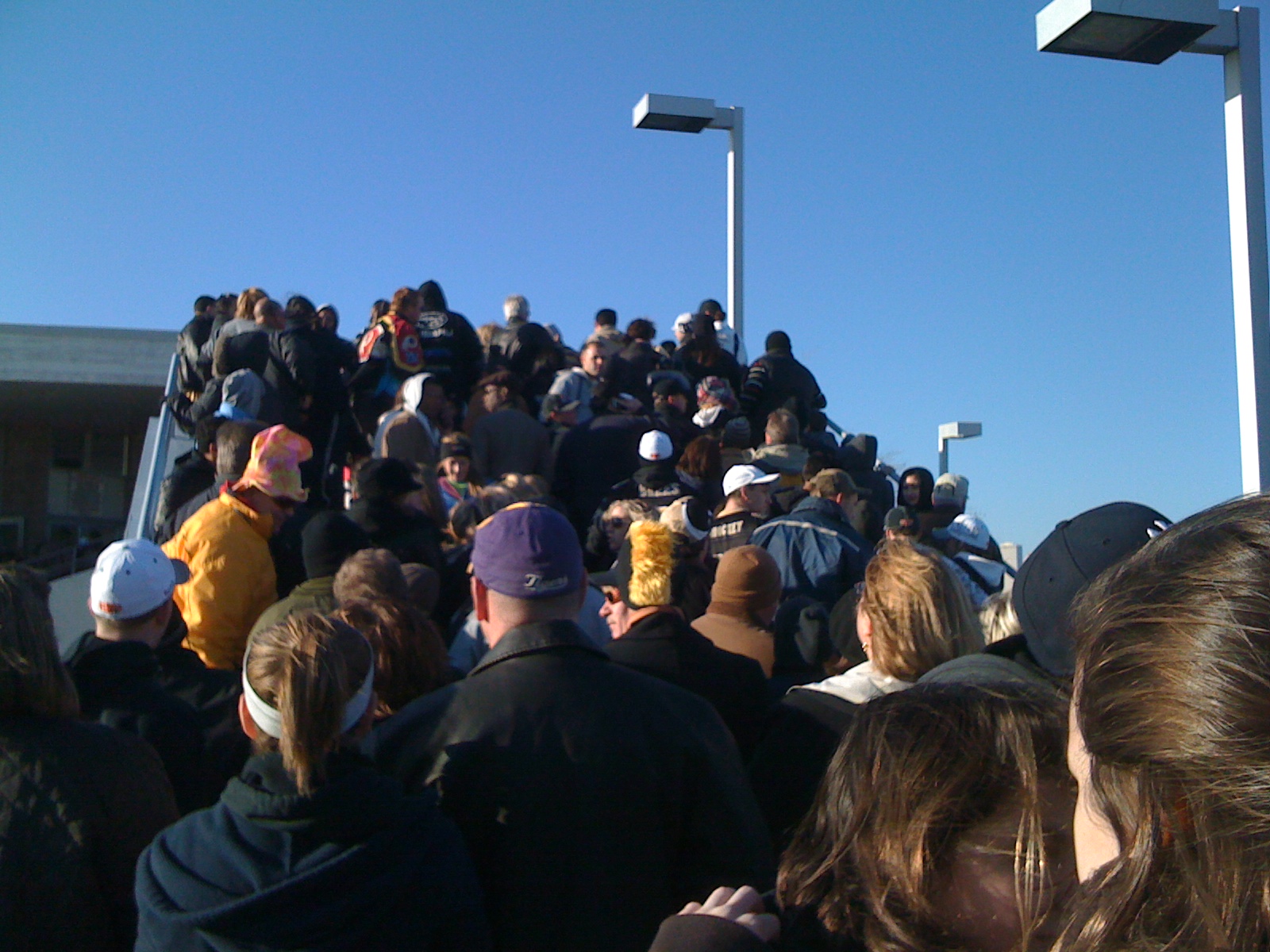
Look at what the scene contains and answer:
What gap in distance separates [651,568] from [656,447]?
3.47 metres

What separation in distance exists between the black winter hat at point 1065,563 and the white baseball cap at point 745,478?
3.83 m

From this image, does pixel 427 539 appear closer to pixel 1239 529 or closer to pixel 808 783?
pixel 808 783

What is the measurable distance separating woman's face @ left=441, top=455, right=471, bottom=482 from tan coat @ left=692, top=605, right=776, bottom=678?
10.7ft

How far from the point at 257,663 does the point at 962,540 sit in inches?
232

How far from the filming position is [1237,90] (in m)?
5.51

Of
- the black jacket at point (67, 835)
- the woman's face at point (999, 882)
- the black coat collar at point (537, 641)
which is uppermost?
the black coat collar at point (537, 641)

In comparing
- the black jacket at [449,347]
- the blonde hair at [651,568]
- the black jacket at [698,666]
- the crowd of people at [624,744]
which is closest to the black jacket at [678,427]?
the black jacket at [449,347]

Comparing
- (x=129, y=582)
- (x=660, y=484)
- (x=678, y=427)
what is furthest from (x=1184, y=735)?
(x=678, y=427)

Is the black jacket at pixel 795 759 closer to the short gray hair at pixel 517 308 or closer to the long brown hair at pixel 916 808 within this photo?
the long brown hair at pixel 916 808

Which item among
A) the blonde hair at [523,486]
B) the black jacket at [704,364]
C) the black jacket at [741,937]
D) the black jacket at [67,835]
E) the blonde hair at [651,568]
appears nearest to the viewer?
the black jacket at [741,937]

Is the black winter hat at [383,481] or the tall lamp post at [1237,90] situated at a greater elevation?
the tall lamp post at [1237,90]

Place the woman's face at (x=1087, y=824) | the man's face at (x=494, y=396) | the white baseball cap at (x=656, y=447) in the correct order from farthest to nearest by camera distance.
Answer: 1. the man's face at (x=494, y=396)
2. the white baseball cap at (x=656, y=447)
3. the woman's face at (x=1087, y=824)

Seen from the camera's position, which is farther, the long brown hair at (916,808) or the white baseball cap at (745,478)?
the white baseball cap at (745,478)

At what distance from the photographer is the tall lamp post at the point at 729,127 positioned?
1268cm
